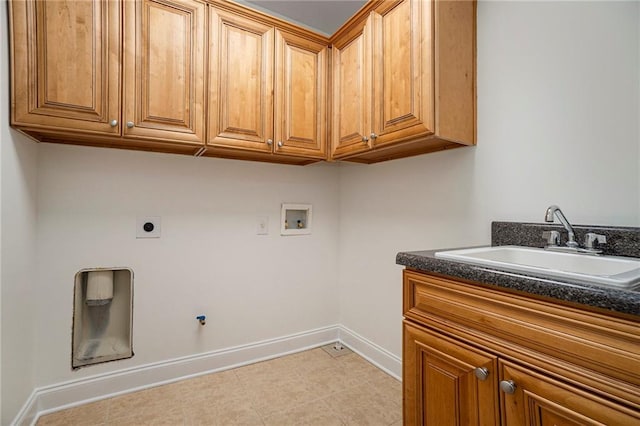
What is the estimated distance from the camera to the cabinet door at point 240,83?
171 cm

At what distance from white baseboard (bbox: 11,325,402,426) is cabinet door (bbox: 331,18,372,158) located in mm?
1437

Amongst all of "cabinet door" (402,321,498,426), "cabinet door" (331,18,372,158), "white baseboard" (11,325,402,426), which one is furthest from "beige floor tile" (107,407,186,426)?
"cabinet door" (331,18,372,158)

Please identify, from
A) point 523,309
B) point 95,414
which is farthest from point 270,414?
point 523,309

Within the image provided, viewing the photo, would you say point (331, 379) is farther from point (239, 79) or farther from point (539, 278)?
point (239, 79)

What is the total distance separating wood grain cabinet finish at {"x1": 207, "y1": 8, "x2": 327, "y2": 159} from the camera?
5.65ft

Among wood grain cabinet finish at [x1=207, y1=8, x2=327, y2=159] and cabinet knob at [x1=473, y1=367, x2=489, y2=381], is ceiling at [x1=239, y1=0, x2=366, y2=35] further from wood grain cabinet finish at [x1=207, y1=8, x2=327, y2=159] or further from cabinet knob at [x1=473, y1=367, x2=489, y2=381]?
cabinet knob at [x1=473, y1=367, x2=489, y2=381]

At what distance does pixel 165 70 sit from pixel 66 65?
40 centimetres

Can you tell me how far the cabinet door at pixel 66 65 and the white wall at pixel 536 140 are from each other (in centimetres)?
168

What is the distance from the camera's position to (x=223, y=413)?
1.67m

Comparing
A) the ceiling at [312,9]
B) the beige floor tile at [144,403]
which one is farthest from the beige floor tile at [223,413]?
the ceiling at [312,9]

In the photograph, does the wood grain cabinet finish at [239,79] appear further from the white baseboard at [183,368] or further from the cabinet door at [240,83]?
the white baseboard at [183,368]

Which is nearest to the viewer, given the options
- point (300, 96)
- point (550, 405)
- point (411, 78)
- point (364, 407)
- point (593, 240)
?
point (550, 405)

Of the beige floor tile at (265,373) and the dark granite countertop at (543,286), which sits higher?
the dark granite countertop at (543,286)

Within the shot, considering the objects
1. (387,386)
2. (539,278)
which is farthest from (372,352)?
(539,278)
